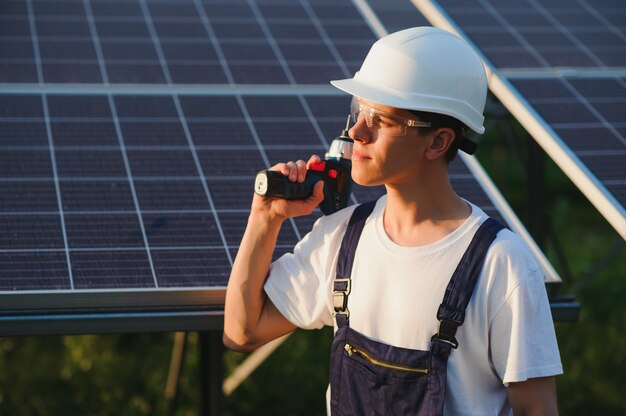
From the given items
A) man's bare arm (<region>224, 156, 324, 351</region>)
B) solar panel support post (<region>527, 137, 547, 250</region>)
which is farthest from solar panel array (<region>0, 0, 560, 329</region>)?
solar panel support post (<region>527, 137, 547, 250</region>)

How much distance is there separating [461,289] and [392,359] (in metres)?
0.29

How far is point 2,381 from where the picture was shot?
7125 millimetres

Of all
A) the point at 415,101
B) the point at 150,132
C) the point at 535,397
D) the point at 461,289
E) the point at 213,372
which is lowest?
the point at 213,372

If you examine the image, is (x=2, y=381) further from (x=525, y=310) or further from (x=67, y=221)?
(x=525, y=310)

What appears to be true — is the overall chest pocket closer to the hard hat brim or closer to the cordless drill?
the cordless drill

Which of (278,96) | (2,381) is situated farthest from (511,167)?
(278,96)

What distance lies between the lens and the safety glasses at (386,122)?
300 cm

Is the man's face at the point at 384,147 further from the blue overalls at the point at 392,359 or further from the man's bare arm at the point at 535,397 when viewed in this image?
the man's bare arm at the point at 535,397

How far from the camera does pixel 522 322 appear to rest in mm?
2852

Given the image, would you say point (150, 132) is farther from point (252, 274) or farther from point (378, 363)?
point (378, 363)

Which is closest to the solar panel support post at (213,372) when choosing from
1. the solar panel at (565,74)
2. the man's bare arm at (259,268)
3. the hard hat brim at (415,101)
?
the man's bare arm at (259,268)

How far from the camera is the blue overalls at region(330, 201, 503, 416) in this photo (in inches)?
115

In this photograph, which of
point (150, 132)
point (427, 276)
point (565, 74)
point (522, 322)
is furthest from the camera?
point (565, 74)

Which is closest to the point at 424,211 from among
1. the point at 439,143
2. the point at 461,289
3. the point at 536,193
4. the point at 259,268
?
the point at 439,143
